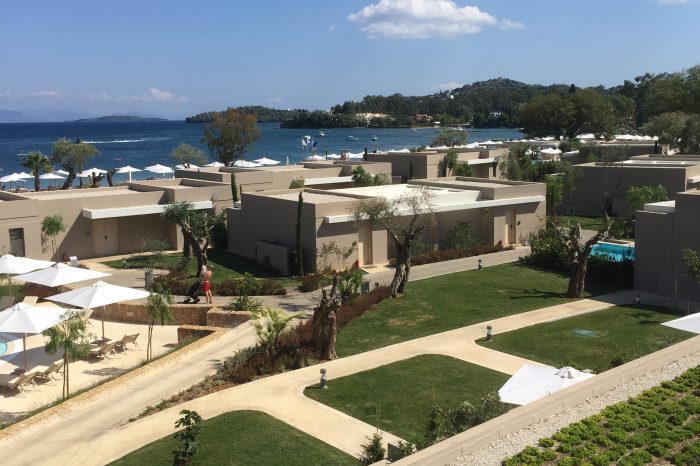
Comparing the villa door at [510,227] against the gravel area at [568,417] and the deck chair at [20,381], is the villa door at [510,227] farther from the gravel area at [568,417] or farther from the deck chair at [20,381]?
the deck chair at [20,381]

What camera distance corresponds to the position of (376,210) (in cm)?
2942

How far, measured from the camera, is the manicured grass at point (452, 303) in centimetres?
2183

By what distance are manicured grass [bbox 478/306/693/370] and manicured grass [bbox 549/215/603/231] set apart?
49.9 ft

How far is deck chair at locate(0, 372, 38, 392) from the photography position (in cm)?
1798

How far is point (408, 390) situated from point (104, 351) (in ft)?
29.9

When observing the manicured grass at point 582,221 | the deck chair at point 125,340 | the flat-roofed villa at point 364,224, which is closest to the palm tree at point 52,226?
the flat-roofed villa at point 364,224

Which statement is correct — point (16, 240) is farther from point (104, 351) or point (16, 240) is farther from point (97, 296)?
point (104, 351)

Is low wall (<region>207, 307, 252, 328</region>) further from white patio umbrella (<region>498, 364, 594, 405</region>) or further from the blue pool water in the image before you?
the blue pool water

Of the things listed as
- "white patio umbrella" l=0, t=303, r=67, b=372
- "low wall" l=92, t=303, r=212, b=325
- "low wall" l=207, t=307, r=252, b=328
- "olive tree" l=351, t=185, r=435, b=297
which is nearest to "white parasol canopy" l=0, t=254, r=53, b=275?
"low wall" l=92, t=303, r=212, b=325

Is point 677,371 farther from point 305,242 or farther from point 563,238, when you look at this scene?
point 305,242

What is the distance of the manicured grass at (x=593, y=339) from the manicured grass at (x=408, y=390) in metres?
2.14

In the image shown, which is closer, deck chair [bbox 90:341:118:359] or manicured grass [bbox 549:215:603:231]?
deck chair [bbox 90:341:118:359]

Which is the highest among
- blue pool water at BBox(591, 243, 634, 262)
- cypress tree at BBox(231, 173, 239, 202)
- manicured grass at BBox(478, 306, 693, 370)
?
cypress tree at BBox(231, 173, 239, 202)

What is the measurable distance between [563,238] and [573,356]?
9.55m
